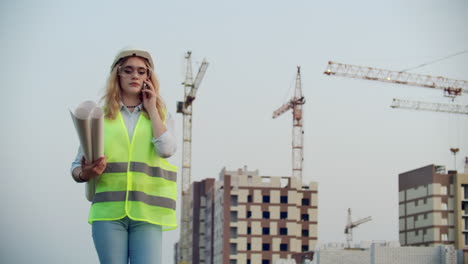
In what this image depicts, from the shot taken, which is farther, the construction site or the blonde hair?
the construction site

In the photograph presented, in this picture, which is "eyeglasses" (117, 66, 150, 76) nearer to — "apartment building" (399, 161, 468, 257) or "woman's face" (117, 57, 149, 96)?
"woman's face" (117, 57, 149, 96)

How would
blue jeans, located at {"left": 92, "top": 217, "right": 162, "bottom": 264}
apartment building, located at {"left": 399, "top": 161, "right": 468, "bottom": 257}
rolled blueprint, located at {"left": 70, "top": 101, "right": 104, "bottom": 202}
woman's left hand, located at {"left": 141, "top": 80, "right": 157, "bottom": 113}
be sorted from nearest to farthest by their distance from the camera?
rolled blueprint, located at {"left": 70, "top": 101, "right": 104, "bottom": 202} → blue jeans, located at {"left": 92, "top": 217, "right": 162, "bottom": 264} → woman's left hand, located at {"left": 141, "top": 80, "right": 157, "bottom": 113} → apartment building, located at {"left": 399, "top": 161, "right": 468, "bottom": 257}

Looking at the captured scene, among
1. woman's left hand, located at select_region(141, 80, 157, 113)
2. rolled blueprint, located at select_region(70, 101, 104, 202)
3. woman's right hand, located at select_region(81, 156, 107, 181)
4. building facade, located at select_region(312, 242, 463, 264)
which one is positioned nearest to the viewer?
rolled blueprint, located at select_region(70, 101, 104, 202)

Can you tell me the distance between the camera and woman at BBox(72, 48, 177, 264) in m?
4.28

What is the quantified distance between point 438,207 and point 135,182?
11949cm

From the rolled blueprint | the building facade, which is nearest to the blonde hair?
the rolled blueprint

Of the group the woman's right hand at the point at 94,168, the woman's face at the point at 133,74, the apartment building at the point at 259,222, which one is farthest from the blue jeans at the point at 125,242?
the apartment building at the point at 259,222

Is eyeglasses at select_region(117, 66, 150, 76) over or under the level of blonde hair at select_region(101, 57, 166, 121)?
over

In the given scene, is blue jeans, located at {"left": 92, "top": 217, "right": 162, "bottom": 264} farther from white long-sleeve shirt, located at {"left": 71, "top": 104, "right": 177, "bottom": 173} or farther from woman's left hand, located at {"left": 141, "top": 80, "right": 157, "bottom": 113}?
woman's left hand, located at {"left": 141, "top": 80, "right": 157, "bottom": 113}

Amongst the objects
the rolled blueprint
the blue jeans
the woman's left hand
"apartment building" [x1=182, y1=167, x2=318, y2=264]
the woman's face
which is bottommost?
the blue jeans

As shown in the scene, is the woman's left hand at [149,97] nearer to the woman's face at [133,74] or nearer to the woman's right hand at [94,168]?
the woman's face at [133,74]

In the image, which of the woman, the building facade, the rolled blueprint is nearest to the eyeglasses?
the woman

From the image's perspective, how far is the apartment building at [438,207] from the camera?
119250 mm

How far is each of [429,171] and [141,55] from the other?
400 ft
